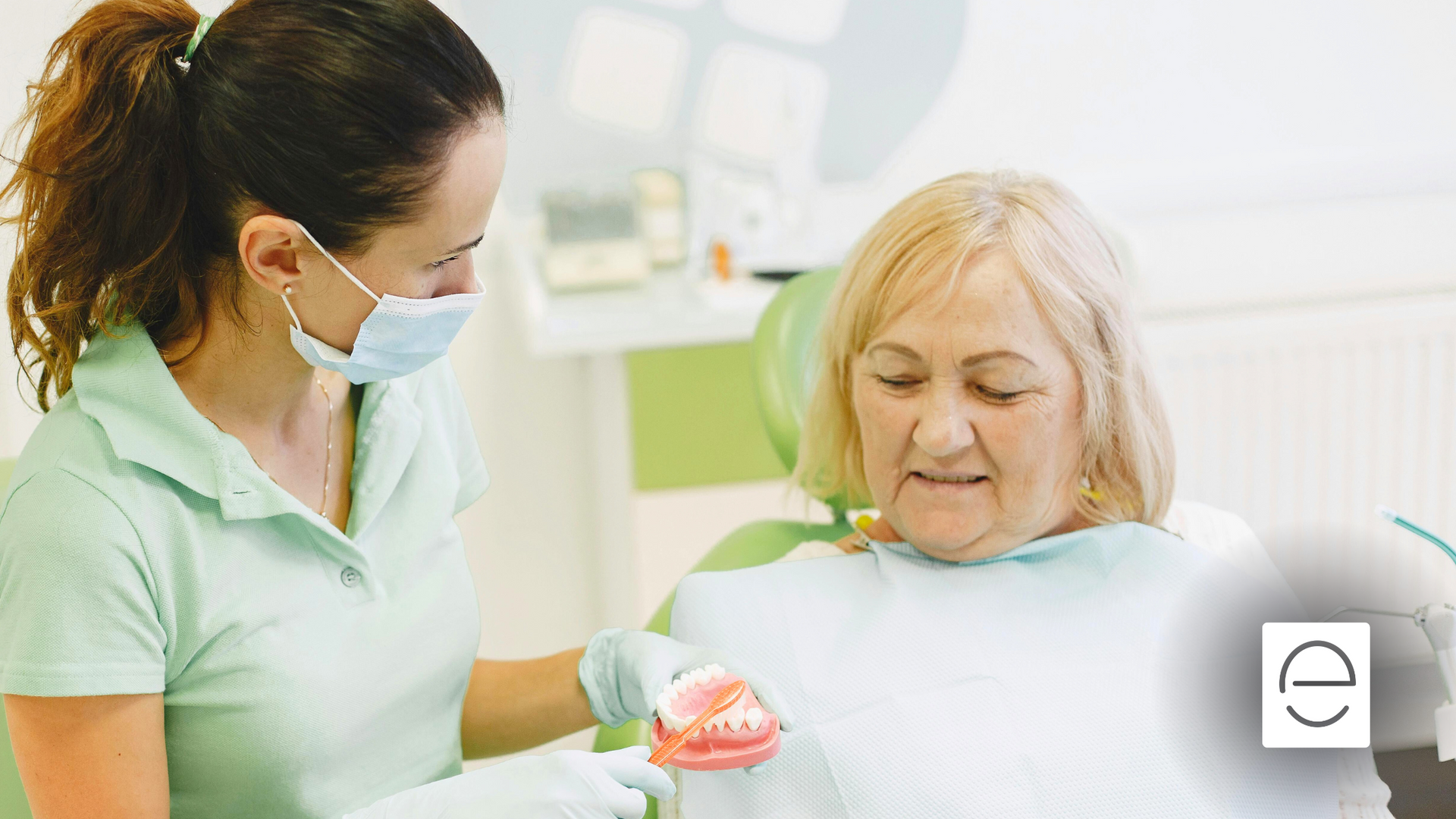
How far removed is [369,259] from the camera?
988mm

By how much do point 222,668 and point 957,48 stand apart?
1.92m

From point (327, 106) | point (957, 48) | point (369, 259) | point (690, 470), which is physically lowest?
point (690, 470)

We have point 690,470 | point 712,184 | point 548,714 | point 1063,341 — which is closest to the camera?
point 1063,341

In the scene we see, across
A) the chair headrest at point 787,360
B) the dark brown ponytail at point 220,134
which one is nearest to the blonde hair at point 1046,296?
the chair headrest at point 787,360

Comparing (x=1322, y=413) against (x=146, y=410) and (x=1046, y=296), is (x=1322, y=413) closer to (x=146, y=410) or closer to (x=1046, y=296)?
(x=1046, y=296)

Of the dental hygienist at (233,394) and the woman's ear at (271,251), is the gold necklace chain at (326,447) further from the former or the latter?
the woman's ear at (271,251)

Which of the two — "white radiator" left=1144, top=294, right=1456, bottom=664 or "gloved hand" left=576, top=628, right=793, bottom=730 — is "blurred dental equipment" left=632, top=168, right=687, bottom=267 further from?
"gloved hand" left=576, top=628, right=793, bottom=730

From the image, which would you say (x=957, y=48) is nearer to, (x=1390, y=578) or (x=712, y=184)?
(x=712, y=184)

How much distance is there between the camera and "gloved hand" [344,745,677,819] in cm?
95

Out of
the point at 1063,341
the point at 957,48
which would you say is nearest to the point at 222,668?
the point at 1063,341

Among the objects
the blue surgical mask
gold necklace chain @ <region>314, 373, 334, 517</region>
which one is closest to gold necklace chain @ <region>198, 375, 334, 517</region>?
gold necklace chain @ <region>314, 373, 334, 517</region>

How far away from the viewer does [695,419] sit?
8.52 ft

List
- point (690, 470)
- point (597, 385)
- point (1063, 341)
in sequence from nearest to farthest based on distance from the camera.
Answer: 1. point (1063, 341)
2. point (597, 385)
3. point (690, 470)

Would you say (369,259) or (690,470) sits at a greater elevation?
(369,259)
